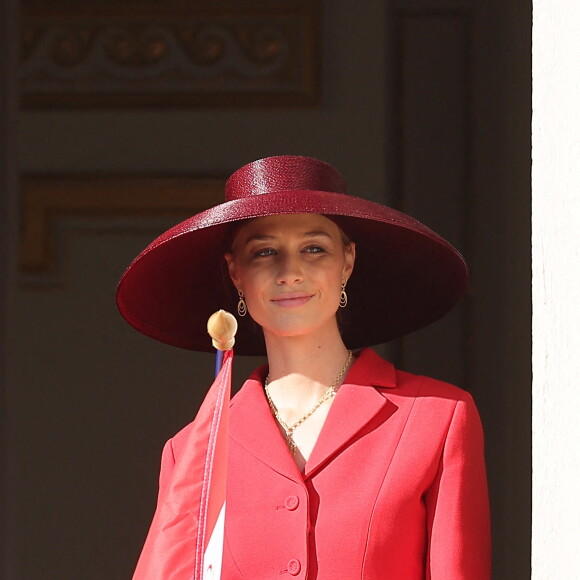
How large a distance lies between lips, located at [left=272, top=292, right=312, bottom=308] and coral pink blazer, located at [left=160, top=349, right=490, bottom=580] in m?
0.17

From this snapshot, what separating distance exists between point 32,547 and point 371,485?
1.59 metres

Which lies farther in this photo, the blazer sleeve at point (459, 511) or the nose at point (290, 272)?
the nose at point (290, 272)

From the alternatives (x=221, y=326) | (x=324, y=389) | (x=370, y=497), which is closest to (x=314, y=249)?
(x=324, y=389)

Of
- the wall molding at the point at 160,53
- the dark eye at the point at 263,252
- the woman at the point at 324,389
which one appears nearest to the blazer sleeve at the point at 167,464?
the woman at the point at 324,389

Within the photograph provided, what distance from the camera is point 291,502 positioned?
8.61 ft

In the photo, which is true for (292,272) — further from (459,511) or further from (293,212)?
(459,511)

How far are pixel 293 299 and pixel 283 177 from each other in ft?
0.67

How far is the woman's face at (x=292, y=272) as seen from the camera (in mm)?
2756

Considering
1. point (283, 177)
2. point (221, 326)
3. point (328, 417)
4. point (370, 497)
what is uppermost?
point (283, 177)

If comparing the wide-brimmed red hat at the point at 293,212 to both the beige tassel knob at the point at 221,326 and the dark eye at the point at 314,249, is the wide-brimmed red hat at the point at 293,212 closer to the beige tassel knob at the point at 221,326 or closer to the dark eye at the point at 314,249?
the dark eye at the point at 314,249
